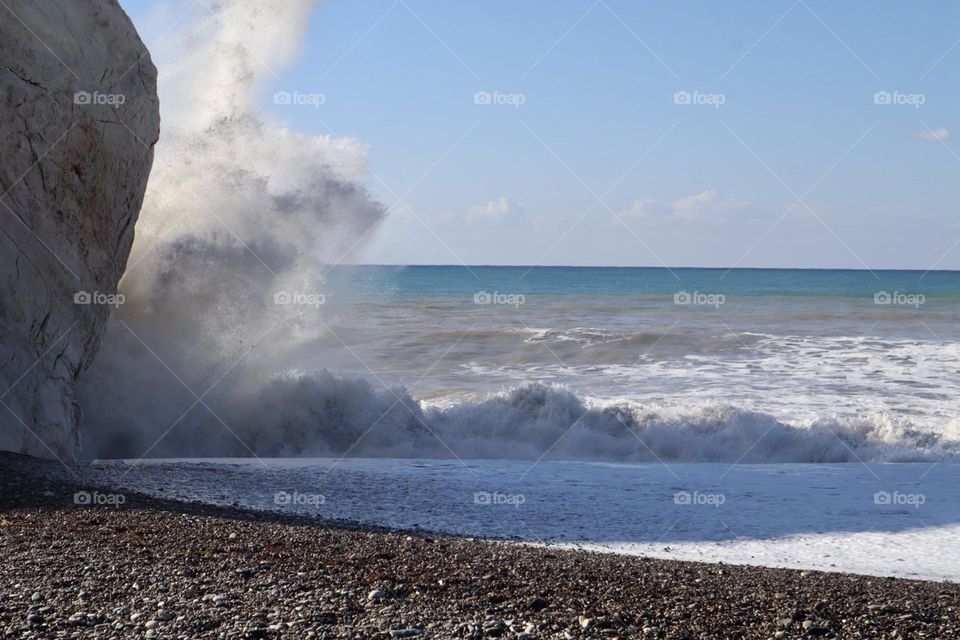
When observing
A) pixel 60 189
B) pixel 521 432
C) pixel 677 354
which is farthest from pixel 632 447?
pixel 677 354

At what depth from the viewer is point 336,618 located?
16.0 feet

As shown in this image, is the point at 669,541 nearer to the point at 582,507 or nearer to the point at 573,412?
the point at 582,507

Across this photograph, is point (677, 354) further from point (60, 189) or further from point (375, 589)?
point (375, 589)

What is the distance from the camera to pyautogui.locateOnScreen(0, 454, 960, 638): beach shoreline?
4.83m

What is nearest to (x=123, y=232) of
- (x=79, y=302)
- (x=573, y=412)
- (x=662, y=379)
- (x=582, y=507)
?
(x=79, y=302)

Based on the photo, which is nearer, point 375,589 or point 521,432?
point 375,589

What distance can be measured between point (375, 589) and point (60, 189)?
7.48m

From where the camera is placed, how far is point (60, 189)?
10.8 m

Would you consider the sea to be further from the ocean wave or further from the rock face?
the rock face

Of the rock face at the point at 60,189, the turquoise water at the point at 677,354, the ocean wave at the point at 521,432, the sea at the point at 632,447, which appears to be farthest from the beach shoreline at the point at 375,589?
the turquoise water at the point at 677,354

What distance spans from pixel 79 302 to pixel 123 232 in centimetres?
123

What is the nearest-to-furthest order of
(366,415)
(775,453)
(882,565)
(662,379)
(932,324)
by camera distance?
(882,565), (775,453), (366,415), (662,379), (932,324)

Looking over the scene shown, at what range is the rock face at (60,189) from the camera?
10.2 m

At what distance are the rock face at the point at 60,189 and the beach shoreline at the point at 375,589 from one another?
274 centimetres
